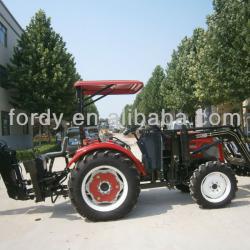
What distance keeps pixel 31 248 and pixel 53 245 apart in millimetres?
305

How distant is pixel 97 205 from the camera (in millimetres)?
7137

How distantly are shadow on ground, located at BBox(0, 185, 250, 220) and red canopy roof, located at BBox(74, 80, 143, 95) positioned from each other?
2317mm

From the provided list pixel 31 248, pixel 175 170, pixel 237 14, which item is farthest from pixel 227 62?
pixel 31 248

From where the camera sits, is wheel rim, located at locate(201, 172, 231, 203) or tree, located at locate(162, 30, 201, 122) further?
tree, located at locate(162, 30, 201, 122)

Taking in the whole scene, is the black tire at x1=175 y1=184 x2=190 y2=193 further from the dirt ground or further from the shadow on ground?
the dirt ground

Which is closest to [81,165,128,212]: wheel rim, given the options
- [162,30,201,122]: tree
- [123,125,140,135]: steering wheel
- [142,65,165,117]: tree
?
[123,125,140,135]: steering wheel

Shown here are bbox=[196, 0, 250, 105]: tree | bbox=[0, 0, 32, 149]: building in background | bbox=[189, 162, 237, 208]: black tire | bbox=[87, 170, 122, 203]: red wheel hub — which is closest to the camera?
bbox=[87, 170, 122, 203]: red wheel hub

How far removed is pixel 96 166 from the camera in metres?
7.05

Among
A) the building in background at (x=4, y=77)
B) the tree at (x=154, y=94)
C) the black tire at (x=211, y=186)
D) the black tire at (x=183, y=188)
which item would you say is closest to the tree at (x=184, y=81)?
the building in background at (x=4, y=77)

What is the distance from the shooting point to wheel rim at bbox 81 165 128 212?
713 cm

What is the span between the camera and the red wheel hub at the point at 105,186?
23.5ft

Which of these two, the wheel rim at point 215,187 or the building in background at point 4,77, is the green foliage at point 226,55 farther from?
the building in background at point 4,77

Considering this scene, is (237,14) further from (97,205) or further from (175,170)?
(97,205)

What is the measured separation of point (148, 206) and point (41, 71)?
2163 centimetres
